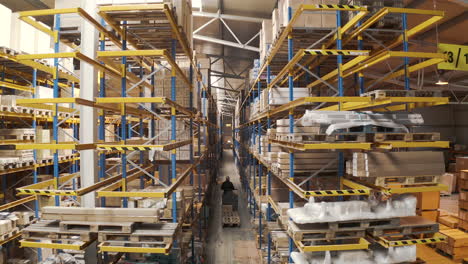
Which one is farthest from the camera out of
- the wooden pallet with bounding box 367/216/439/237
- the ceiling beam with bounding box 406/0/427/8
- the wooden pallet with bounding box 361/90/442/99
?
the ceiling beam with bounding box 406/0/427/8

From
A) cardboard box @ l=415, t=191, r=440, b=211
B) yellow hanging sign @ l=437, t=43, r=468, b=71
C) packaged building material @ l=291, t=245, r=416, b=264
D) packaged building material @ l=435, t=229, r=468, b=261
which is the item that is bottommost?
packaged building material @ l=435, t=229, r=468, b=261

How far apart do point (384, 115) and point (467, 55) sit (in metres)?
2.41

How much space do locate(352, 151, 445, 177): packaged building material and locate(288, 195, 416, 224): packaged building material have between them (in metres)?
0.50

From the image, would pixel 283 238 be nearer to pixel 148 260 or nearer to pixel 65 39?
pixel 148 260

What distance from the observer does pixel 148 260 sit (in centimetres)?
547

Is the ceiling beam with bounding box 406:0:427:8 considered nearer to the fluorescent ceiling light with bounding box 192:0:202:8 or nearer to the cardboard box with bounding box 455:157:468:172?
the fluorescent ceiling light with bounding box 192:0:202:8

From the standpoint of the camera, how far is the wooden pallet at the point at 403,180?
163 inches

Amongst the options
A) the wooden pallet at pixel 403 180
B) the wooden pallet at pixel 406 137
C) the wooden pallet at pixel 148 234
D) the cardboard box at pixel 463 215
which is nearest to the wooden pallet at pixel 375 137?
the wooden pallet at pixel 406 137

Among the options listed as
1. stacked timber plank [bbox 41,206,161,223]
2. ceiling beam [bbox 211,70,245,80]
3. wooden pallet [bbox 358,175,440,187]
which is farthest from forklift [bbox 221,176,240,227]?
ceiling beam [bbox 211,70,245,80]

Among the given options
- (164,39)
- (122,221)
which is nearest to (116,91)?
(164,39)

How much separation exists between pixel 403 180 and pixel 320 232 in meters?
1.50

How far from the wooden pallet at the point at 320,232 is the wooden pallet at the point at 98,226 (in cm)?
261

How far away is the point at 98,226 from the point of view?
14.8ft

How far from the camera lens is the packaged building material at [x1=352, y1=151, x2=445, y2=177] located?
161 inches
